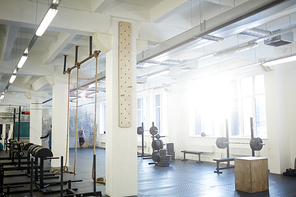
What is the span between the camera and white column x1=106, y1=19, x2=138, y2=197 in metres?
4.88

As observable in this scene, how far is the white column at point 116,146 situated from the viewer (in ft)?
16.0

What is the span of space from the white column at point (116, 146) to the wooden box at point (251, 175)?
219 cm

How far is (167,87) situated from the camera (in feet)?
38.0

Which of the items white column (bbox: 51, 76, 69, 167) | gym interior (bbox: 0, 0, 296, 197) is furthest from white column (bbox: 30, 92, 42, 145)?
white column (bbox: 51, 76, 69, 167)

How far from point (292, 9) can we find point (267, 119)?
3.86m

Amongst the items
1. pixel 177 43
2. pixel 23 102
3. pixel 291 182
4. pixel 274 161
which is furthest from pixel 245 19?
pixel 23 102

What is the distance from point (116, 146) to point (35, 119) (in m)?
10.8

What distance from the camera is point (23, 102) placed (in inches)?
717

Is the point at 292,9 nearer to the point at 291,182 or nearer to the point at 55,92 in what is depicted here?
the point at 291,182

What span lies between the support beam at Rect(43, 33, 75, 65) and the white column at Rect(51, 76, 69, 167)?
3.39ft

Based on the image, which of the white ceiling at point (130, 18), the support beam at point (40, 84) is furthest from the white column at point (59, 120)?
the support beam at point (40, 84)

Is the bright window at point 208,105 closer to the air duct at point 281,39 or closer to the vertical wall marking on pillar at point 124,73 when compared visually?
the air duct at point 281,39

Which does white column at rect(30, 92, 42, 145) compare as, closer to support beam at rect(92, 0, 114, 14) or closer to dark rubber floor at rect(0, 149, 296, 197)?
dark rubber floor at rect(0, 149, 296, 197)

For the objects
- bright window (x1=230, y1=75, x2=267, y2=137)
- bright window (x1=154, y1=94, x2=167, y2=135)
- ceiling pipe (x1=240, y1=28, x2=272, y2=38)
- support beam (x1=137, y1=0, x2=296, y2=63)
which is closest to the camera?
support beam (x1=137, y1=0, x2=296, y2=63)
